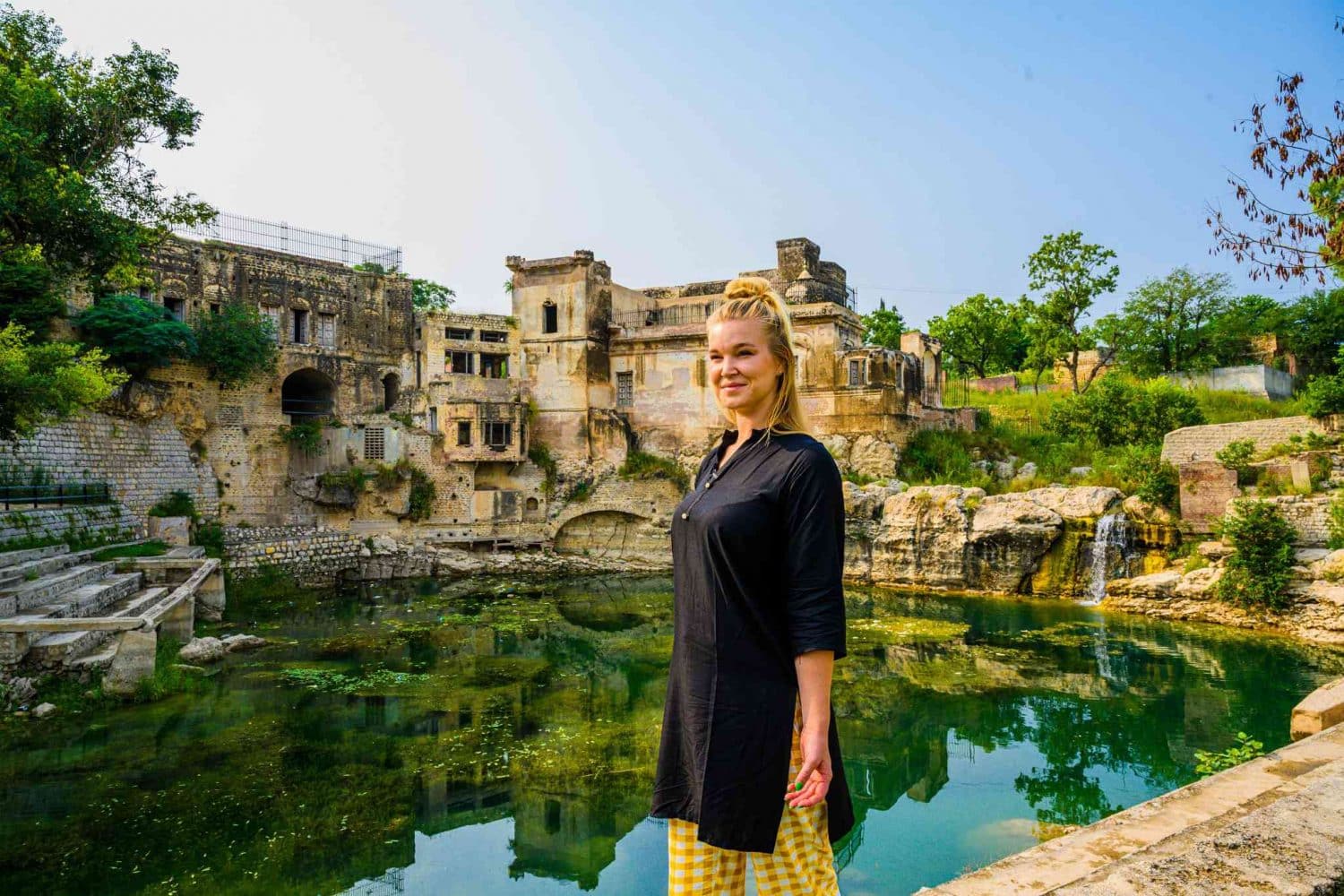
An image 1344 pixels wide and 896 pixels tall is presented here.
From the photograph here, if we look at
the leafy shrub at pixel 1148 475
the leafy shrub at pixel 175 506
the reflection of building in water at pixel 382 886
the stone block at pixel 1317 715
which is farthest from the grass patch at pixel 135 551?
the leafy shrub at pixel 1148 475

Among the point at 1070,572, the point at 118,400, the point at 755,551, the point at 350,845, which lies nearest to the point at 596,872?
the point at 350,845

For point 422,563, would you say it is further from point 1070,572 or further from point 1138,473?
point 1138,473

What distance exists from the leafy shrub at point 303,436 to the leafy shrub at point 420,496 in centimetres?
300

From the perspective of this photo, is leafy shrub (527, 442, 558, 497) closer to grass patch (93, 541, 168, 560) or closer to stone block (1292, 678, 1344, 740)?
grass patch (93, 541, 168, 560)

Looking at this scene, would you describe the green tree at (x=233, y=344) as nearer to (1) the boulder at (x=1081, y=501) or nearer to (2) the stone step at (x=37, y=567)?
(2) the stone step at (x=37, y=567)

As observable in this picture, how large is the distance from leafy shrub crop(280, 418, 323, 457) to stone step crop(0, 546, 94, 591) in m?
10.1

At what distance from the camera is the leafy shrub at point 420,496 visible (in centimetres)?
2552

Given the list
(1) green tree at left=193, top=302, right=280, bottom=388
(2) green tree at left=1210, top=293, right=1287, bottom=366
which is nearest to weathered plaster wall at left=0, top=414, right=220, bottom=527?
(1) green tree at left=193, top=302, right=280, bottom=388

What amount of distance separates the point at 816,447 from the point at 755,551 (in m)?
0.33

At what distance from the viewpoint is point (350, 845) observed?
7340 millimetres

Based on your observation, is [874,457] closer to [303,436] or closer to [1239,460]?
[1239,460]

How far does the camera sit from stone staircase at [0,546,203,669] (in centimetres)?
1020

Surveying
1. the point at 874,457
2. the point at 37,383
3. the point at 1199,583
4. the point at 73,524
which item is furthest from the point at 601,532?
the point at 37,383

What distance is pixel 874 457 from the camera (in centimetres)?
2564
